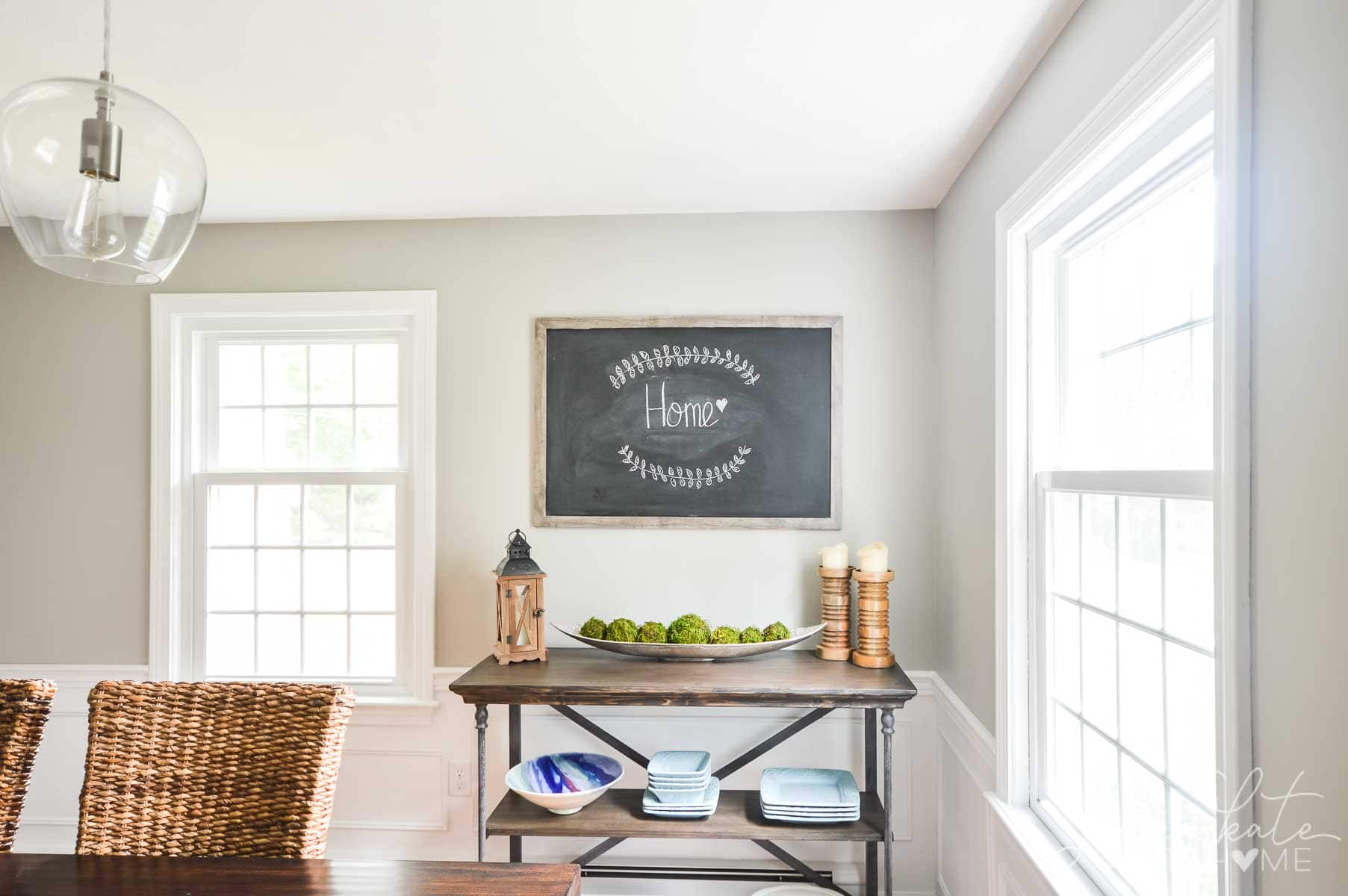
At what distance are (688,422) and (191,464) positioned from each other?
1.87 meters

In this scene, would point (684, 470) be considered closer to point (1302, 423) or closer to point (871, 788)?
point (871, 788)

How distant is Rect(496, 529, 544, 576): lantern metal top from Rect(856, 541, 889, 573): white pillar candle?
106 centimetres

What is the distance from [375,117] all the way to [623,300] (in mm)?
1067

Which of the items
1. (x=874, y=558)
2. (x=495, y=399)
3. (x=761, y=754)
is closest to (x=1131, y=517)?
(x=874, y=558)

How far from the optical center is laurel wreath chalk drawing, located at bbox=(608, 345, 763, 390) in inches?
116

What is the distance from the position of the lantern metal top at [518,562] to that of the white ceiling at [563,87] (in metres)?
1.17

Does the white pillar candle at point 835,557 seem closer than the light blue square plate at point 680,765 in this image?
No

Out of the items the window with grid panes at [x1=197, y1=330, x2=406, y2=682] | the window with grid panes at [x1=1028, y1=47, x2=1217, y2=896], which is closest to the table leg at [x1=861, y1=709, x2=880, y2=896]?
the window with grid panes at [x1=1028, y1=47, x2=1217, y2=896]

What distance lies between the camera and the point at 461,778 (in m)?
2.98

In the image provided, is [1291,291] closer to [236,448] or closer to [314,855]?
[314,855]

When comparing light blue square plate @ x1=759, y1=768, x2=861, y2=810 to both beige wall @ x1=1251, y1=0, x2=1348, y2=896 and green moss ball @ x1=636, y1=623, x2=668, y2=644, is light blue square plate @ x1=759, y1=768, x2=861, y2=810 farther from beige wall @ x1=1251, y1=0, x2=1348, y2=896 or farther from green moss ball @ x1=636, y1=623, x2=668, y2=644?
beige wall @ x1=1251, y1=0, x2=1348, y2=896

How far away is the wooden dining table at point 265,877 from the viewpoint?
54.5 inches

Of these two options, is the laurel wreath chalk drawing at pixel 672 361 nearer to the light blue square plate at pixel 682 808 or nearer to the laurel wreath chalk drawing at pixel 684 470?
the laurel wreath chalk drawing at pixel 684 470

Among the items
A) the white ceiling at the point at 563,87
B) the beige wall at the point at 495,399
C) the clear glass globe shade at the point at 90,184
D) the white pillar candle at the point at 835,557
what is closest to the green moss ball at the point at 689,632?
the beige wall at the point at 495,399
